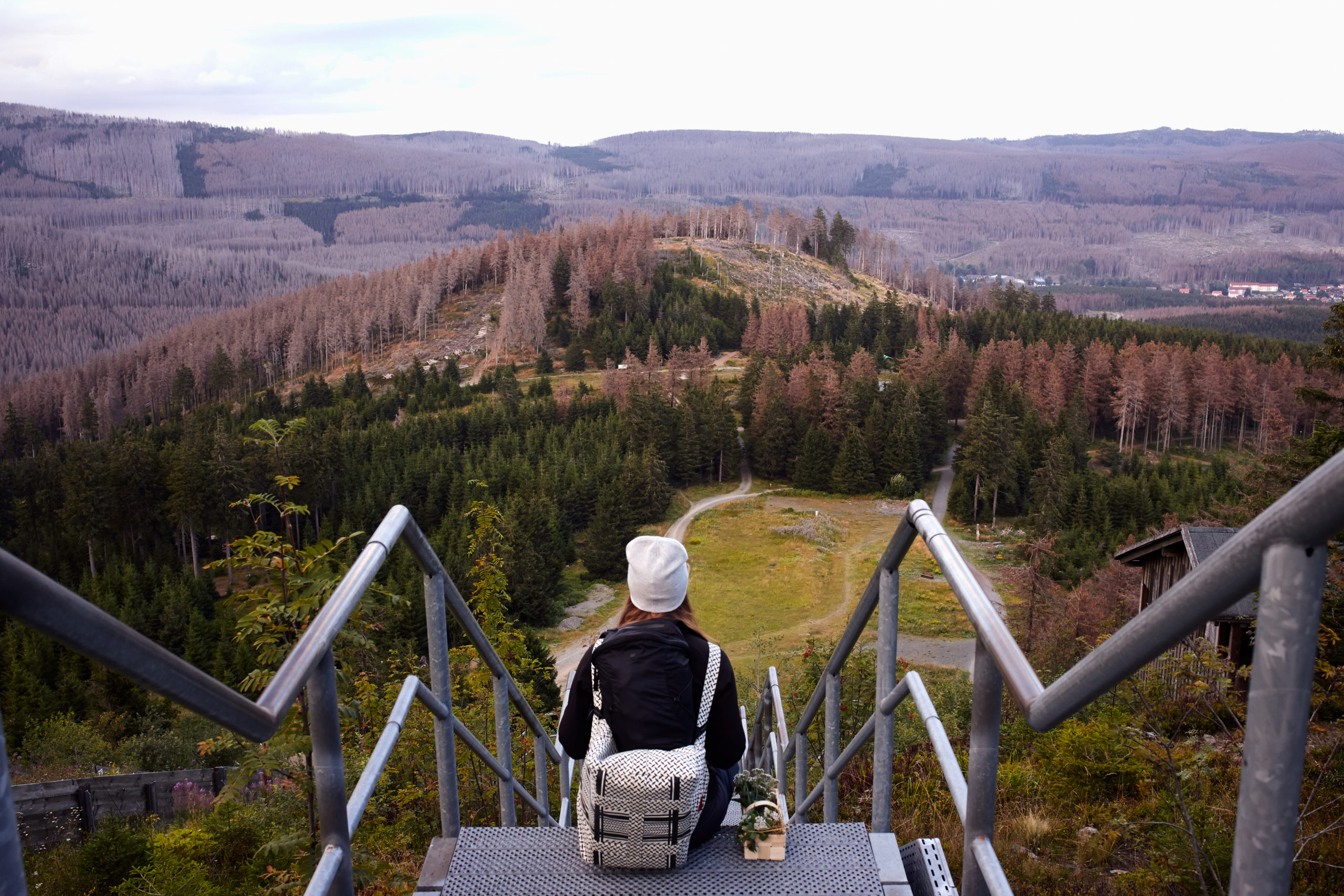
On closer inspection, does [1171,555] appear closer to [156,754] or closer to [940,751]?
[940,751]

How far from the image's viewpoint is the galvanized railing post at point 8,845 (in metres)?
0.93

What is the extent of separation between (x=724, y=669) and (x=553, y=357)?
91.1m

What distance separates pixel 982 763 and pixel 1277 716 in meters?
0.93

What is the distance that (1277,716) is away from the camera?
100 cm

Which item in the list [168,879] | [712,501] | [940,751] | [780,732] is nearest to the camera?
[940,751]

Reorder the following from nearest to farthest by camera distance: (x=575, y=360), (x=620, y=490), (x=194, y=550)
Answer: (x=620, y=490) < (x=194, y=550) < (x=575, y=360)

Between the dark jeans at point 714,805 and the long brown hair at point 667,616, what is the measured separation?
522 mm

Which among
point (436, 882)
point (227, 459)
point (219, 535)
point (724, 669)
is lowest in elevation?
point (219, 535)

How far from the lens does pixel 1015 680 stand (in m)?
1.61

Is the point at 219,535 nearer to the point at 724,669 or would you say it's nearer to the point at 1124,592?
the point at 1124,592

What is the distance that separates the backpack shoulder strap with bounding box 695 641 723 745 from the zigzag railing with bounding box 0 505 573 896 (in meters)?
0.85

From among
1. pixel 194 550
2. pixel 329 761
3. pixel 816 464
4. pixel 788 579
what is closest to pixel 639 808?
pixel 329 761

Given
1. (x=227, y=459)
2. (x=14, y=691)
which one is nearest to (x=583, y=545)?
(x=227, y=459)

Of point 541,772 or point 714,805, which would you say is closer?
point 714,805
